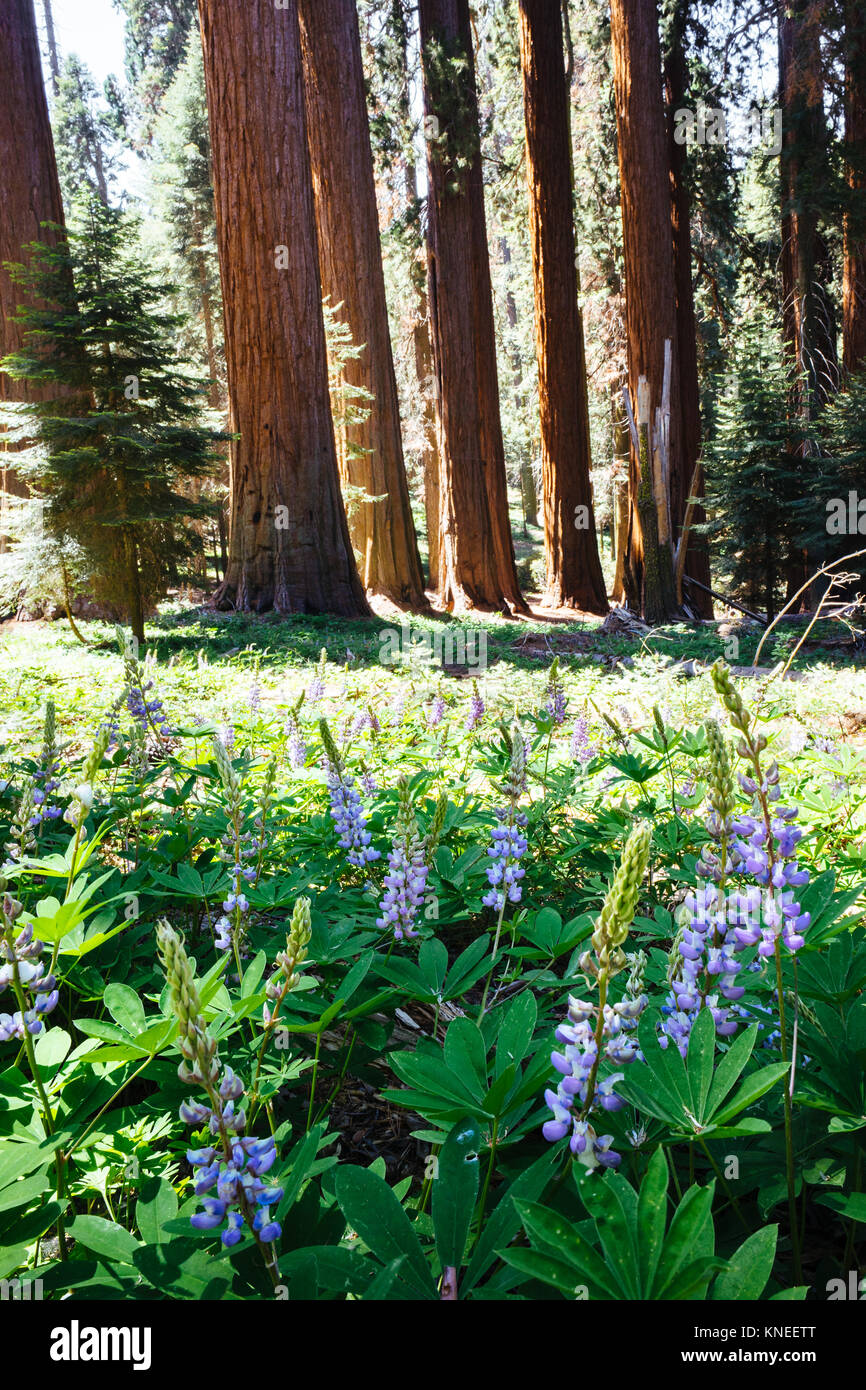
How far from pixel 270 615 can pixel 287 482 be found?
1.38 m

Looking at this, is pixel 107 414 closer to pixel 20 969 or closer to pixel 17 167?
pixel 17 167

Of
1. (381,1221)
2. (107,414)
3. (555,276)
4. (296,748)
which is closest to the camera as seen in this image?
(381,1221)

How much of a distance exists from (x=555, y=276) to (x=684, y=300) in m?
2.44

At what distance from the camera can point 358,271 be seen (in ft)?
36.4

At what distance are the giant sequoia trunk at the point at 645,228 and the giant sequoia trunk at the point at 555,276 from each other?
1446mm

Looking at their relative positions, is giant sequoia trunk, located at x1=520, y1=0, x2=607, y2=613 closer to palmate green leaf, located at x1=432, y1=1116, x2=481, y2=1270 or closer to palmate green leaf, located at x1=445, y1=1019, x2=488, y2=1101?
palmate green leaf, located at x1=445, y1=1019, x2=488, y2=1101

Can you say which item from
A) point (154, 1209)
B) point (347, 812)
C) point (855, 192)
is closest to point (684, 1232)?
point (154, 1209)

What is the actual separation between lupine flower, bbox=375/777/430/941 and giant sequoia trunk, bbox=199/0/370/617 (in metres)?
7.09

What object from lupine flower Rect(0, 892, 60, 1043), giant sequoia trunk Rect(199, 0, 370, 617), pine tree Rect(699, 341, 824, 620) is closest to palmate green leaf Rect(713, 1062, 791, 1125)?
lupine flower Rect(0, 892, 60, 1043)

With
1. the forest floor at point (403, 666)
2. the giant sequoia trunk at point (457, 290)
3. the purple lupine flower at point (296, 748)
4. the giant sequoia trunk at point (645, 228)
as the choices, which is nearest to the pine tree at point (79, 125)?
the giant sequoia trunk at point (457, 290)

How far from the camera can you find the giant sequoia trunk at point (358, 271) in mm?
10391

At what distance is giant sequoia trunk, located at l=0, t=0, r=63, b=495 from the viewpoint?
28.8 ft

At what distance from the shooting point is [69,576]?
23.0 feet
